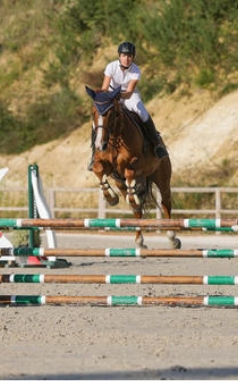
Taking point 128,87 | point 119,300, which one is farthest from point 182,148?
point 119,300

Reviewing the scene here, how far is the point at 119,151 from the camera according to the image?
1270 centimetres

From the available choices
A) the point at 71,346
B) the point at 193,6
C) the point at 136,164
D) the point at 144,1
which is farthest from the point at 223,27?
the point at 71,346

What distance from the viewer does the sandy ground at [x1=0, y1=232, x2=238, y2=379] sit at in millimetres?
6641

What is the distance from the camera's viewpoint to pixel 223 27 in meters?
29.9

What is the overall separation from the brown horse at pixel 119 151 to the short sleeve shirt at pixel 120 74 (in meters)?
0.33

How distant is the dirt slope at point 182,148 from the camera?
2619cm

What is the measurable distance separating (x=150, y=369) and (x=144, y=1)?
28145 mm

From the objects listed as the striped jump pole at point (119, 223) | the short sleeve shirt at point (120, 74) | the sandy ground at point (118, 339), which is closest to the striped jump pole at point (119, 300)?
the sandy ground at point (118, 339)

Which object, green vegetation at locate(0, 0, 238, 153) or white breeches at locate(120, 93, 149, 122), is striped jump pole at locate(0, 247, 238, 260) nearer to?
white breeches at locate(120, 93, 149, 122)

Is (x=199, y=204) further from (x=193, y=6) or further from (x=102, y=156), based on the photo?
(x=102, y=156)

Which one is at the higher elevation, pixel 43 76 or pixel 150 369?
pixel 43 76

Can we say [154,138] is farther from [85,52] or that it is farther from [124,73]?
[85,52]

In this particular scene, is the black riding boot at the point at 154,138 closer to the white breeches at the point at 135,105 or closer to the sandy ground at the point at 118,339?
the white breeches at the point at 135,105

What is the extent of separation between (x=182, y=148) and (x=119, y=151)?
48.4 ft
